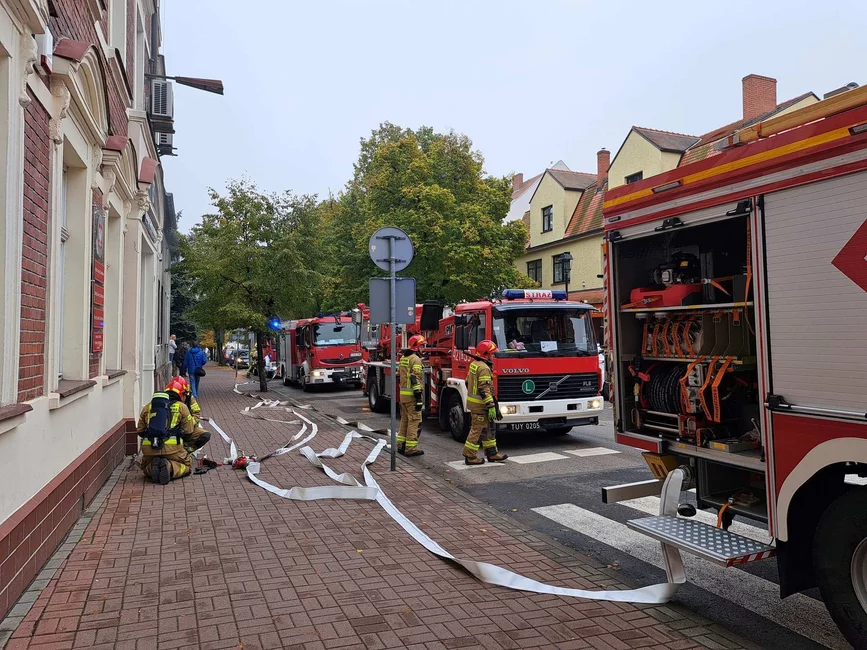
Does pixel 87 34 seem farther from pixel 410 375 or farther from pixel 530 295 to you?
pixel 530 295

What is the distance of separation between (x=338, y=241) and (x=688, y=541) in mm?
27058

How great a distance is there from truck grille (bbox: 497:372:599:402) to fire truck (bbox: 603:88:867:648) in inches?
186

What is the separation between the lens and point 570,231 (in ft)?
105

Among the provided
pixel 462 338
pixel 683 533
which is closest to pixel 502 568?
pixel 683 533

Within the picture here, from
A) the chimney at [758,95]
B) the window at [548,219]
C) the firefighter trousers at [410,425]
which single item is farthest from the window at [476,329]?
the window at [548,219]

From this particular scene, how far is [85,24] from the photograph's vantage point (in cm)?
631

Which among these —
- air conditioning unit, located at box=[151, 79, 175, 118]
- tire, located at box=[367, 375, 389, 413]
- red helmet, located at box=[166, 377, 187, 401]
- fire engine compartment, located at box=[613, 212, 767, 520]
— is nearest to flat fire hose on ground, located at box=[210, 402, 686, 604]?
fire engine compartment, located at box=[613, 212, 767, 520]

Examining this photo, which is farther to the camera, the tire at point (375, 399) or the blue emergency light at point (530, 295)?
the tire at point (375, 399)

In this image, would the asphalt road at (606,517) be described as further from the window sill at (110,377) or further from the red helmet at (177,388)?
the window sill at (110,377)

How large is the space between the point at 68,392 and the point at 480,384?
16.7 ft

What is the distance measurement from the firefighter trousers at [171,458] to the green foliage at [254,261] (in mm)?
12693

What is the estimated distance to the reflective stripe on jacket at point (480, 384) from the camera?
891 cm

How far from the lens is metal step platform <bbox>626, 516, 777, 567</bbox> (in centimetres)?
383

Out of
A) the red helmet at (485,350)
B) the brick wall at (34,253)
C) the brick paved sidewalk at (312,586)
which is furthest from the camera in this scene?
the red helmet at (485,350)
